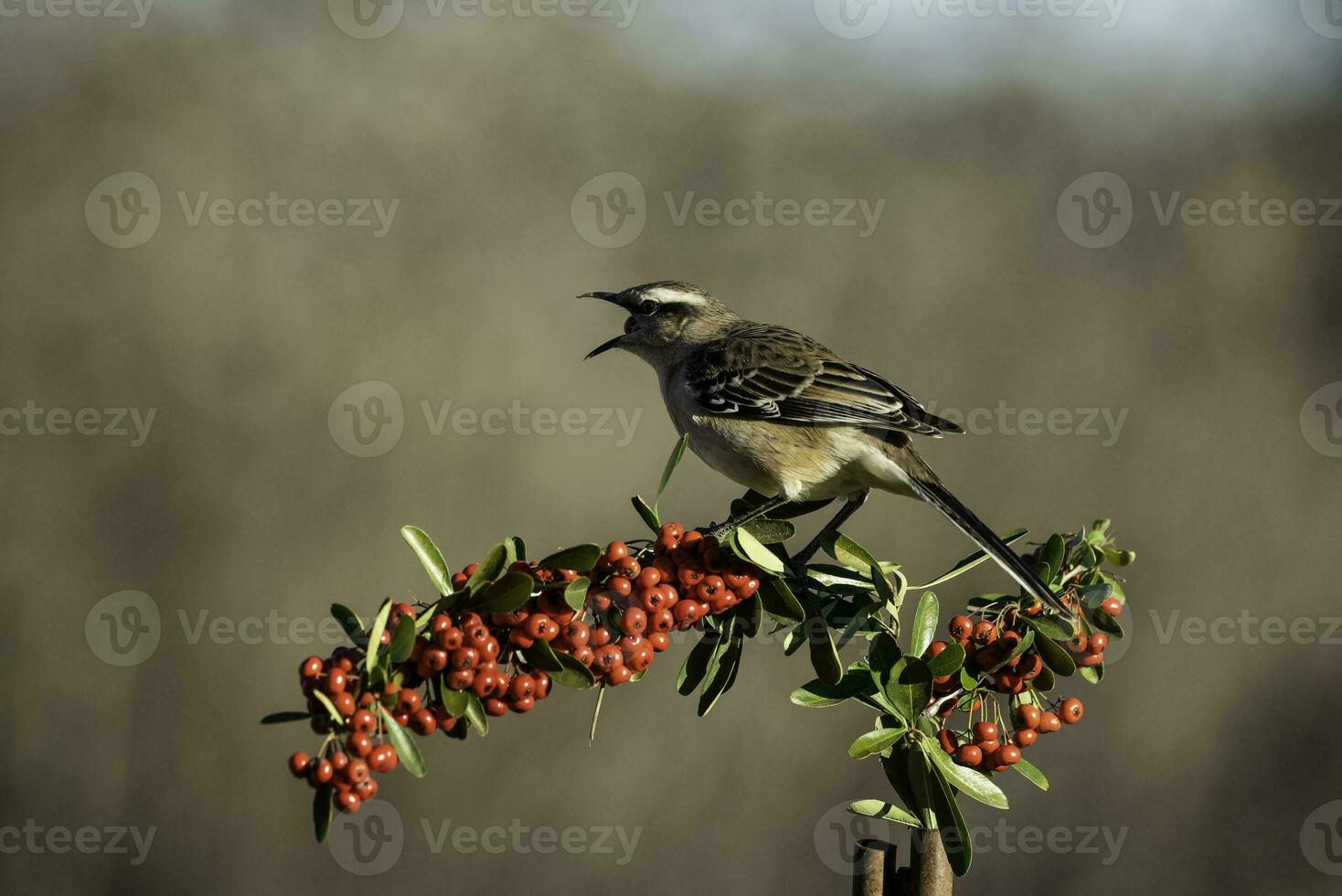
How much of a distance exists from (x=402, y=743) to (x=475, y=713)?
0.19m

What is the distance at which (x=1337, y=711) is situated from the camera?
7.78m

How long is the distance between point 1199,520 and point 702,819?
409 cm

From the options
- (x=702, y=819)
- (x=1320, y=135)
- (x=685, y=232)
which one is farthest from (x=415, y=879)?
(x=1320, y=135)

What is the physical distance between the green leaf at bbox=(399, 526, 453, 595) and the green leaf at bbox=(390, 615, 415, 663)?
0.29 metres

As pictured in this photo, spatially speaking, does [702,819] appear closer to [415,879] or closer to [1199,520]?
[415,879]

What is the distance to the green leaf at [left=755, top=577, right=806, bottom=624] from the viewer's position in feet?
7.95

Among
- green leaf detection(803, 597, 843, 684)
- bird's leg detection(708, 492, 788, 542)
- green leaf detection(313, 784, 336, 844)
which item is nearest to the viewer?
green leaf detection(313, 784, 336, 844)

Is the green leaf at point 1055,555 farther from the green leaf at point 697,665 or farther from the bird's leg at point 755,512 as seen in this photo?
the green leaf at point 697,665

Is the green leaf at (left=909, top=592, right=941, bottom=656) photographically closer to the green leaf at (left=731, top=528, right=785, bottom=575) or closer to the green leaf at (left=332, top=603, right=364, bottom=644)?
the green leaf at (left=731, top=528, right=785, bottom=575)

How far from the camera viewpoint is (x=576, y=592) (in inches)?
85.5

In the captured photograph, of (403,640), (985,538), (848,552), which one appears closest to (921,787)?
(848,552)

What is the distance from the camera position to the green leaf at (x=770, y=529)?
2488 mm

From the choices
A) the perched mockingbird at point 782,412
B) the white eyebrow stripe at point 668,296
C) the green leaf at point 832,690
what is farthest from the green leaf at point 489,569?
the white eyebrow stripe at point 668,296

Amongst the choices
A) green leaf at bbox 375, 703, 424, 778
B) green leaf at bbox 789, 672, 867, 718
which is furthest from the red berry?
green leaf at bbox 789, 672, 867, 718
